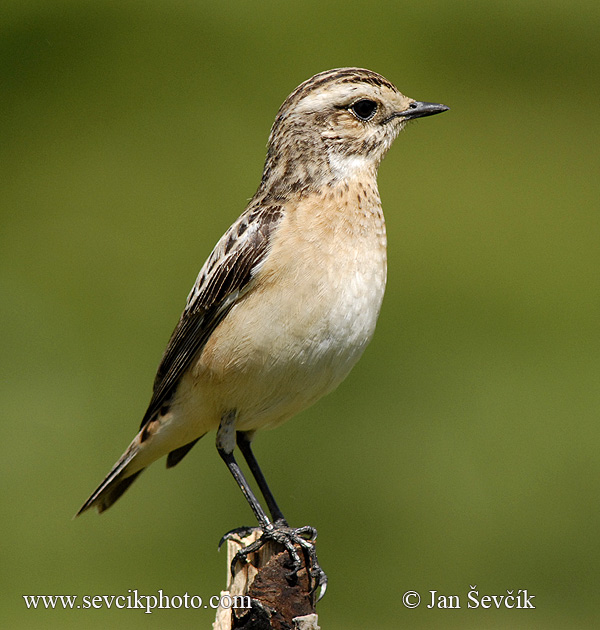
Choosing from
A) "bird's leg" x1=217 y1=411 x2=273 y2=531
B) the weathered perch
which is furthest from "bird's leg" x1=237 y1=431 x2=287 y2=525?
the weathered perch

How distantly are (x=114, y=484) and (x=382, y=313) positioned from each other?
581 centimetres

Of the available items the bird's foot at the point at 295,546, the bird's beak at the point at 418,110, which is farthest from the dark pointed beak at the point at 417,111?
the bird's foot at the point at 295,546

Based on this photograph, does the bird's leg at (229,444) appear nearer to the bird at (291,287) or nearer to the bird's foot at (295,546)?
the bird at (291,287)

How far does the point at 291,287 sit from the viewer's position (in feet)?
18.3

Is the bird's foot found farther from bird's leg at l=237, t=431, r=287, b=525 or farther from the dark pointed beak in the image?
the dark pointed beak

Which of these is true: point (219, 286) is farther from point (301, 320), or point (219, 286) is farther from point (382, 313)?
point (382, 313)

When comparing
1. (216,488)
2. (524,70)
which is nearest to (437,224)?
(524,70)

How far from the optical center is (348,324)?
5.59 meters

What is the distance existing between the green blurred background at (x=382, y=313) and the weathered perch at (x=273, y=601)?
3.30m

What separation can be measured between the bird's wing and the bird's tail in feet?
1.31

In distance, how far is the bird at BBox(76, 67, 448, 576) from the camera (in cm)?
560

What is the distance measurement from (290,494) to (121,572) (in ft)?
5.35

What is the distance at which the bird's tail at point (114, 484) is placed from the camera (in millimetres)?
6395

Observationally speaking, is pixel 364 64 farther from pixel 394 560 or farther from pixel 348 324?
pixel 348 324
